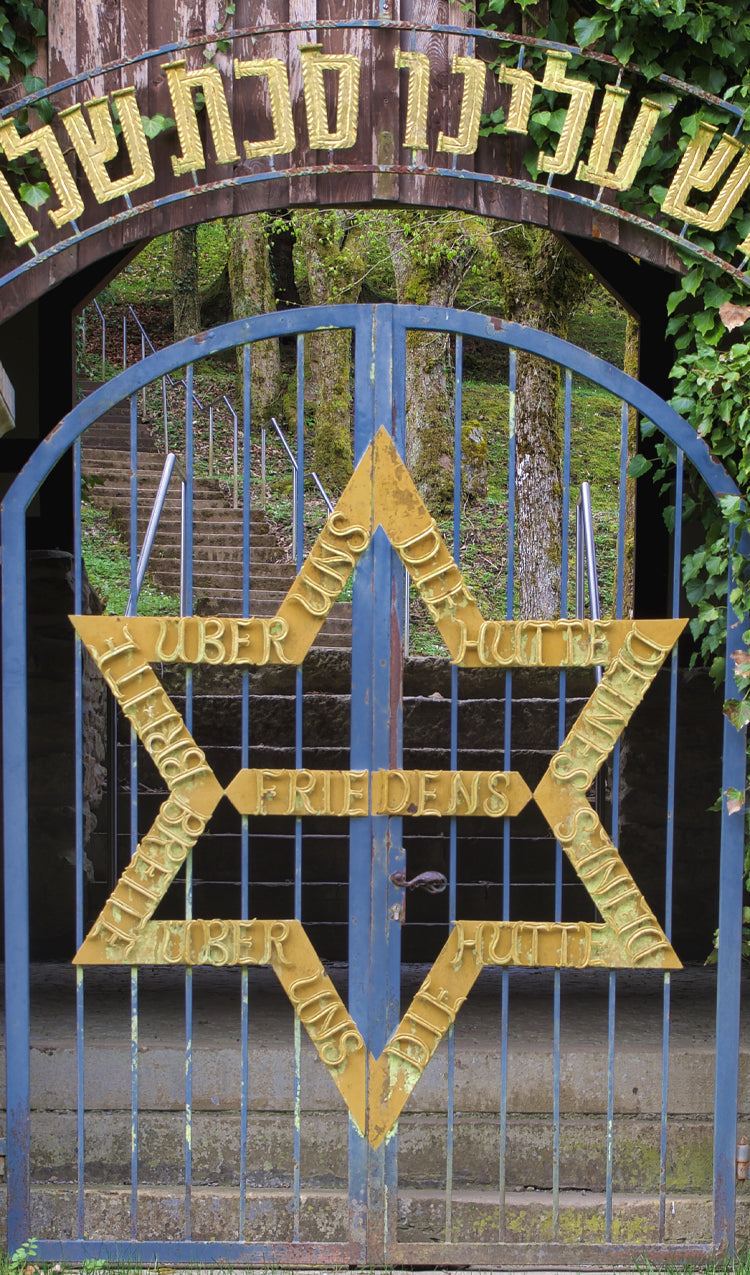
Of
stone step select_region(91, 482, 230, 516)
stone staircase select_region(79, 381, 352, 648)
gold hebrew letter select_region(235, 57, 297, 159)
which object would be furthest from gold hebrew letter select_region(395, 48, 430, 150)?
stone step select_region(91, 482, 230, 516)

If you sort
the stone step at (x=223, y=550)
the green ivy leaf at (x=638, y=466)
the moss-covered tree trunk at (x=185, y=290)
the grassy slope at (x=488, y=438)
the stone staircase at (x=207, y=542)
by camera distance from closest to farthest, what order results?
the green ivy leaf at (x=638, y=466) → the stone staircase at (x=207, y=542) → the stone step at (x=223, y=550) → the grassy slope at (x=488, y=438) → the moss-covered tree trunk at (x=185, y=290)

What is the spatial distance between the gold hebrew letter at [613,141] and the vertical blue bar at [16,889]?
1.88m

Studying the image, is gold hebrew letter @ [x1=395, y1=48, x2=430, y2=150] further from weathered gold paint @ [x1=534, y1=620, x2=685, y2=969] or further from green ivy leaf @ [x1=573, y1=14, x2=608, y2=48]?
weathered gold paint @ [x1=534, y1=620, x2=685, y2=969]

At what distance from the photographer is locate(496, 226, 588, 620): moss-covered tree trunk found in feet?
31.6

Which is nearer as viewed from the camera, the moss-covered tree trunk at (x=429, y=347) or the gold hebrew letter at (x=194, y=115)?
the gold hebrew letter at (x=194, y=115)

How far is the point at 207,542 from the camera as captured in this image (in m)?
12.1

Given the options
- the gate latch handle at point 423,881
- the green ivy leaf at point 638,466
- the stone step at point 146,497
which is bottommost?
the gate latch handle at point 423,881

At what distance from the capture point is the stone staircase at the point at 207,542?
10.8 meters

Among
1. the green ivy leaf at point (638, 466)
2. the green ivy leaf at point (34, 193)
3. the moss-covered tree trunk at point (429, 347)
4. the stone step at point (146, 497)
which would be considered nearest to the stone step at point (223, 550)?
the stone step at point (146, 497)

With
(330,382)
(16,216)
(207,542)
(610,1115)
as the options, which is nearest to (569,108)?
(16,216)

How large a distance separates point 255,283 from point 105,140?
12.5m

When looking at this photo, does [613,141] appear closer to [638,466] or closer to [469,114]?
[469,114]

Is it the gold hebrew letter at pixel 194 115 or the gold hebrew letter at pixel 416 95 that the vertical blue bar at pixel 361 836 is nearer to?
the gold hebrew letter at pixel 416 95

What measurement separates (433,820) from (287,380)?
1271cm
